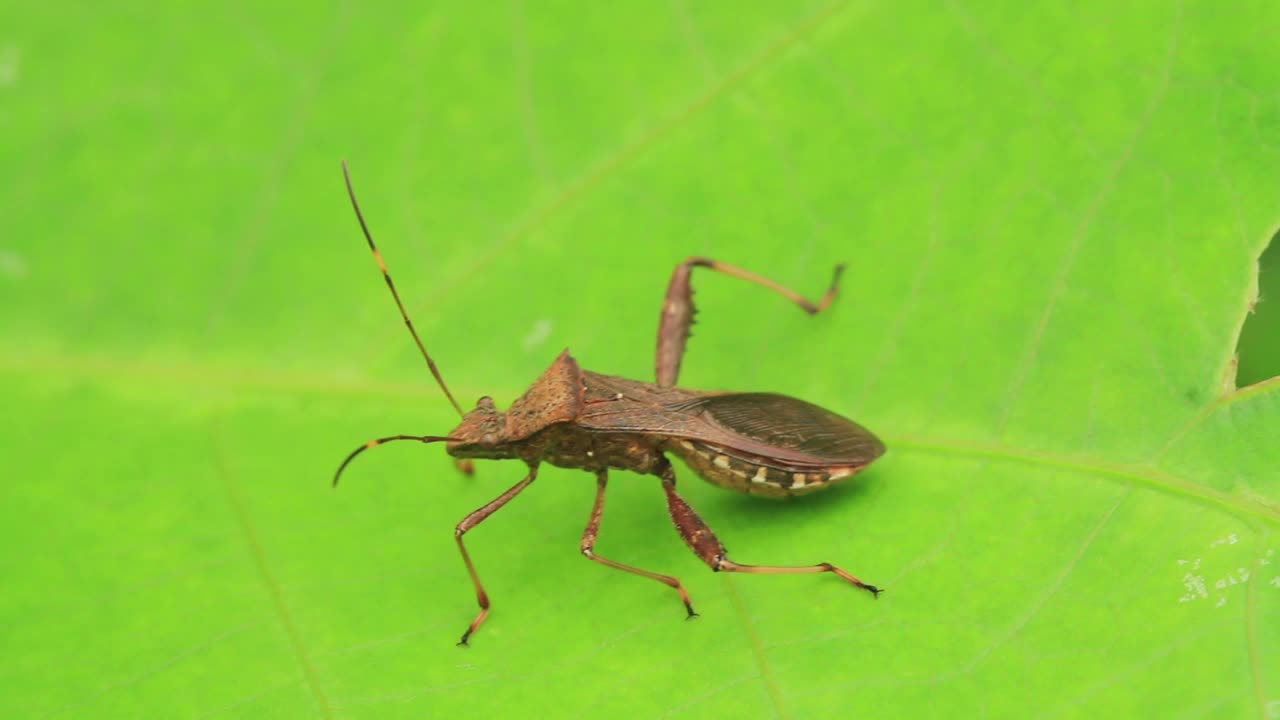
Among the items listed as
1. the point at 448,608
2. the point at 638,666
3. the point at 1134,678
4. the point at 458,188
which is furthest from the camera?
the point at 458,188

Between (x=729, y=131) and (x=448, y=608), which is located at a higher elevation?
(x=729, y=131)

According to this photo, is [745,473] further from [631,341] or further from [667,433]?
[631,341]

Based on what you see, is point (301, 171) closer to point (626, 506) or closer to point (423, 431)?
point (423, 431)

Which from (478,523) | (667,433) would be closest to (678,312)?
(667,433)

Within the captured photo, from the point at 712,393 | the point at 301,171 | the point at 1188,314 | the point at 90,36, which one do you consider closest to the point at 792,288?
the point at 712,393

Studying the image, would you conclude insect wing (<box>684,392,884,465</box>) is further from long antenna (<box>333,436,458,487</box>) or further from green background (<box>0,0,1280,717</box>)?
long antenna (<box>333,436,458,487</box>)

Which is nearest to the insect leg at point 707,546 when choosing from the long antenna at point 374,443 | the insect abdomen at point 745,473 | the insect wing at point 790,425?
the insect abdomen at point 745,473

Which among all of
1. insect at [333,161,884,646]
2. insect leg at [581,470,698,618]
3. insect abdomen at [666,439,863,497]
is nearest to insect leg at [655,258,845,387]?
insect at [333,161,884,646]

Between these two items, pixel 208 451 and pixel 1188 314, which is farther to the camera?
pixel 208 451
